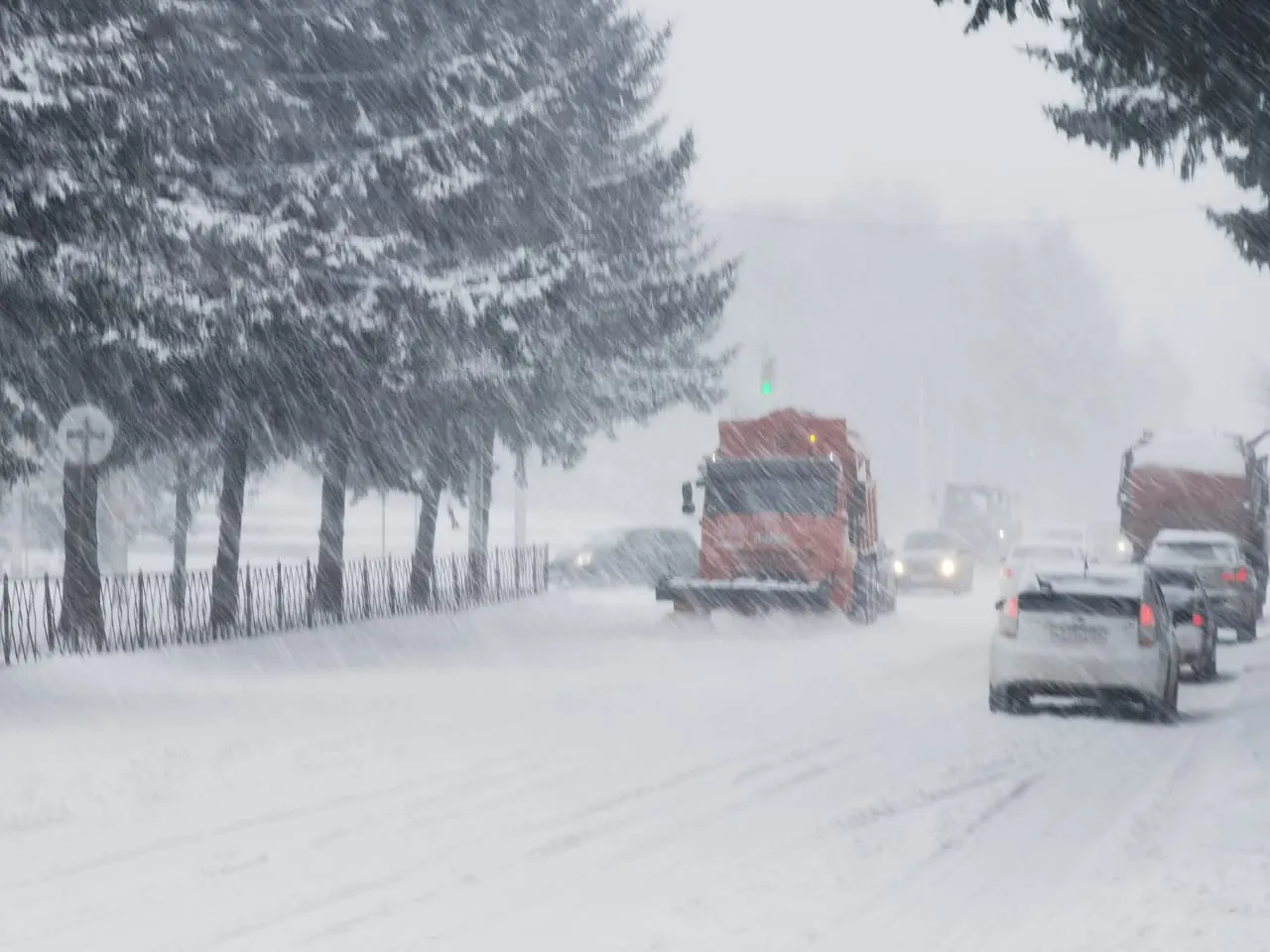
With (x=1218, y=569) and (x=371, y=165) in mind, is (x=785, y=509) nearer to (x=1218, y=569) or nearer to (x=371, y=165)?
(x=1218, y=569)

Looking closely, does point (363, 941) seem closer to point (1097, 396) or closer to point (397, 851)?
point (397, 851)

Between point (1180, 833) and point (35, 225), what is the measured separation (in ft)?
34.1

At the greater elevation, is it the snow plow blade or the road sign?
the road sign

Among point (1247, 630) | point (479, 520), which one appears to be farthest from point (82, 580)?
point (1247, 630)

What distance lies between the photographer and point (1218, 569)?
95.2ft

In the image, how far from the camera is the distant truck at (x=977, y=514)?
76438mm

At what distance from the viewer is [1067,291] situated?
127188 mm

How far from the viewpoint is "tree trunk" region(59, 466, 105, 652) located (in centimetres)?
2094

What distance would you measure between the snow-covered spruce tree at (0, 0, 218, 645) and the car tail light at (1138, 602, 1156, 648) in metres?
9.47

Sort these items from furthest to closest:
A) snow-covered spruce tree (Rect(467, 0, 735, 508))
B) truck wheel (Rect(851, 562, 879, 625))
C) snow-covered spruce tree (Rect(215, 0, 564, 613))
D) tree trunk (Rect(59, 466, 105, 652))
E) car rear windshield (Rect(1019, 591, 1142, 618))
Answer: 1. truck wheel (Rect(851, 562, 879, 625))
2. snow-covered spruce tree (Rect(467, 0, 735, 508))
3. tree trunk (Rect(59, 466, 105, 652))
4. snow-covered spruce tree (Rect(215, 0, 564, 613))
5. car rear windshield (Rect(1019, 591, 1142, 618))

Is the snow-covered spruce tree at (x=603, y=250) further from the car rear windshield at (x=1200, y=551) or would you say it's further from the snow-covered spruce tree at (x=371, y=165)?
the car rear windshield at (x=1200, y=551)

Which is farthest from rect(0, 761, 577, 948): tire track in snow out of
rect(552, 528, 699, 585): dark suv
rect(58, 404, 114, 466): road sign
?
rect(552, 528, 699, 585): dark suv

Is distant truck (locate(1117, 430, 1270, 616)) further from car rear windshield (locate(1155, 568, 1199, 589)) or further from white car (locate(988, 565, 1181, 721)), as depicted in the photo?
white car (locate(988, 565, 1181, 721))

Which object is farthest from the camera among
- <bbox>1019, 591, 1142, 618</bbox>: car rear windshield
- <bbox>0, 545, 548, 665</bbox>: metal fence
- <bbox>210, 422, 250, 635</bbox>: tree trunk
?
<bbox>210, 422, 250, 635</bbox>: tree trunk
